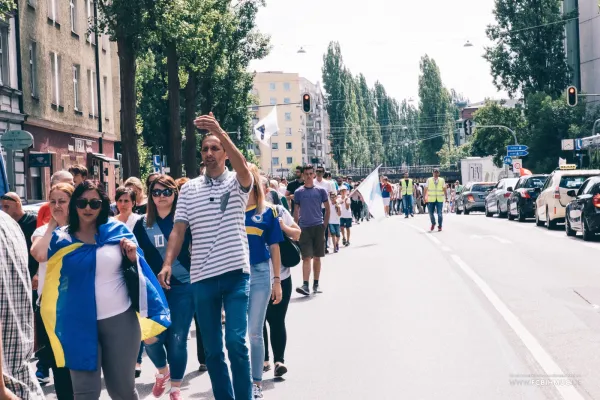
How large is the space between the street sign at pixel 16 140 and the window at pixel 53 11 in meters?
15.8

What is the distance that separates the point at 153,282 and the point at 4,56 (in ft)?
80.2

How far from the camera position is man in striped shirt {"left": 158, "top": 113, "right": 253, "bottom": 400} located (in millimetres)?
6105

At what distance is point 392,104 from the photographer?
151 m

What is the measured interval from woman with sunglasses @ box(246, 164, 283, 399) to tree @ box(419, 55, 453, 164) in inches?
4451

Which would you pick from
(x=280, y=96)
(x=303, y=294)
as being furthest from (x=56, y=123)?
(x=280, y=96)

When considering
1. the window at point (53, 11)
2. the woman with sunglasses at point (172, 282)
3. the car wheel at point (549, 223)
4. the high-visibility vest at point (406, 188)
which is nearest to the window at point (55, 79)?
the window at point (53, 11)

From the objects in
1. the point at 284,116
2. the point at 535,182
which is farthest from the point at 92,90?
the point at 284,116

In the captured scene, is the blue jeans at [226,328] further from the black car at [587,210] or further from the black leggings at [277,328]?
the black car at [587,210]

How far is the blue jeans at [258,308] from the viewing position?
6992 mm

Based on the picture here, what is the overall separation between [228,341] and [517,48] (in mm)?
65225

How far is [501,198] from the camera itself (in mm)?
37438

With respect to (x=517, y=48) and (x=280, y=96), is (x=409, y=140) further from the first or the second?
(x=517, y=48)

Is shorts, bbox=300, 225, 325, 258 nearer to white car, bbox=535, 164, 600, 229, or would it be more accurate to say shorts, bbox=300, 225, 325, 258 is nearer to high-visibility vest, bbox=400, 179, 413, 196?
white car, bbox=535, 164, 600, 229

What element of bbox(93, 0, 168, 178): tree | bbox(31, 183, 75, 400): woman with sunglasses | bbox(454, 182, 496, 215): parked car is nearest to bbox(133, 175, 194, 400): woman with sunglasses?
bbox(31, 183, 75, 400): woman with sunglasses
